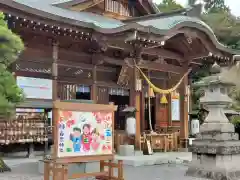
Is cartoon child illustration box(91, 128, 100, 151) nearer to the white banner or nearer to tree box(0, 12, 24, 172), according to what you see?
tree box(0, 12, 24, 172)

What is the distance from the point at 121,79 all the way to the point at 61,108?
871cm

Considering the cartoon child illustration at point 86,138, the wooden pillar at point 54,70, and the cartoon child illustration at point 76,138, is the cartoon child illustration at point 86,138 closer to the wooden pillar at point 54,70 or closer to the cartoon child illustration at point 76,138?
the cartoon child illustration at point 76,138

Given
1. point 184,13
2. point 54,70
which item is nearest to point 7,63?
point 54,70

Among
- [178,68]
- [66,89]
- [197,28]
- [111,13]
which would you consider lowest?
[66,89]

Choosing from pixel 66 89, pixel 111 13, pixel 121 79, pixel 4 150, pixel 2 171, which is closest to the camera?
pixel 2 171

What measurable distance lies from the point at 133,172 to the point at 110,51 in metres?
6.23

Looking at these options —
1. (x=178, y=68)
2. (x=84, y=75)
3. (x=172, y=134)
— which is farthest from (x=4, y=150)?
(x=178, y=68)

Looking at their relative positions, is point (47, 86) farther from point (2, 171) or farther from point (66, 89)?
point (2, 171)

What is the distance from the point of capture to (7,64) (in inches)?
317

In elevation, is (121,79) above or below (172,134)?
above

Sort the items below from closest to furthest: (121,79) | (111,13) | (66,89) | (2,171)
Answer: (2,171), (66,89), (121,79), (111,13)

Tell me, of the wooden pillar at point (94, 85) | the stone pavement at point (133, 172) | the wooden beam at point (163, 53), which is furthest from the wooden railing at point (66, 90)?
the wooden beam at point (163, 53)

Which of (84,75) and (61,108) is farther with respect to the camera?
(84,75)

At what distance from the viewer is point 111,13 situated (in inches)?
636
